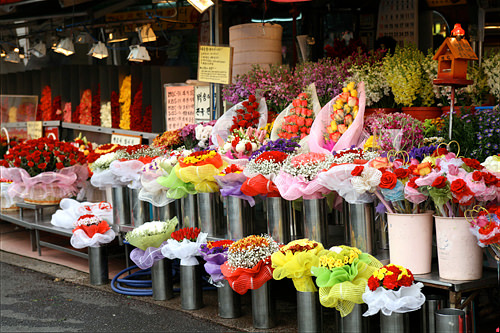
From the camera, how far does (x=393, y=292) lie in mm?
3520

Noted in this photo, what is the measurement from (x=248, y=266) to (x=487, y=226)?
5.22ft

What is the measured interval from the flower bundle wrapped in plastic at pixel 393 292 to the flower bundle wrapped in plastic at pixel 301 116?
1.79 meters

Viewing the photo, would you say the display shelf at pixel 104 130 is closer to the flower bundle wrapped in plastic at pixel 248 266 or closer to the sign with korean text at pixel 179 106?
the sign with korean text at pixel 179 106

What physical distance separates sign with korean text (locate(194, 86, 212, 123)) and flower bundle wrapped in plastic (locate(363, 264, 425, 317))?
11.4ft

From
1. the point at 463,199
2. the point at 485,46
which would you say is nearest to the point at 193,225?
the point at 463,199

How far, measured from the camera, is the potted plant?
477cm

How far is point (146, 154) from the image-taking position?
20.3 ft

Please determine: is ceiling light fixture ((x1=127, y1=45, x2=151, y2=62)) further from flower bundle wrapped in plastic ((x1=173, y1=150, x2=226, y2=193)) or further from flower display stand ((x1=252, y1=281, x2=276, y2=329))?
flower display stand ((x1=252, y1=281, x2=276, y2=329))

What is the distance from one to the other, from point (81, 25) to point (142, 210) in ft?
14.5

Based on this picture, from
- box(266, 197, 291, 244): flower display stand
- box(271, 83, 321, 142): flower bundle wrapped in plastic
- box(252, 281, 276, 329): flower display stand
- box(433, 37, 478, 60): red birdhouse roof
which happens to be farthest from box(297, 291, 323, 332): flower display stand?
box(433, 37, 478, 60): red birdhouse roof

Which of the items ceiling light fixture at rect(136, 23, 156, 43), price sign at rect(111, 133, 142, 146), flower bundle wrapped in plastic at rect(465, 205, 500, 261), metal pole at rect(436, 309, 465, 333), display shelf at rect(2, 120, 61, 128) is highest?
ceiling light fixture at rect(136, 23, 156, 43)

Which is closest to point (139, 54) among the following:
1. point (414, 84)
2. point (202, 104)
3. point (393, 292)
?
point (202, 104)

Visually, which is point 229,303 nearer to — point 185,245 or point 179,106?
point 185,245

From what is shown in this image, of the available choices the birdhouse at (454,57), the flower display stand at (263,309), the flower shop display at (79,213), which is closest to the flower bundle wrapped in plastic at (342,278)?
the flower display stand at (263,309)
